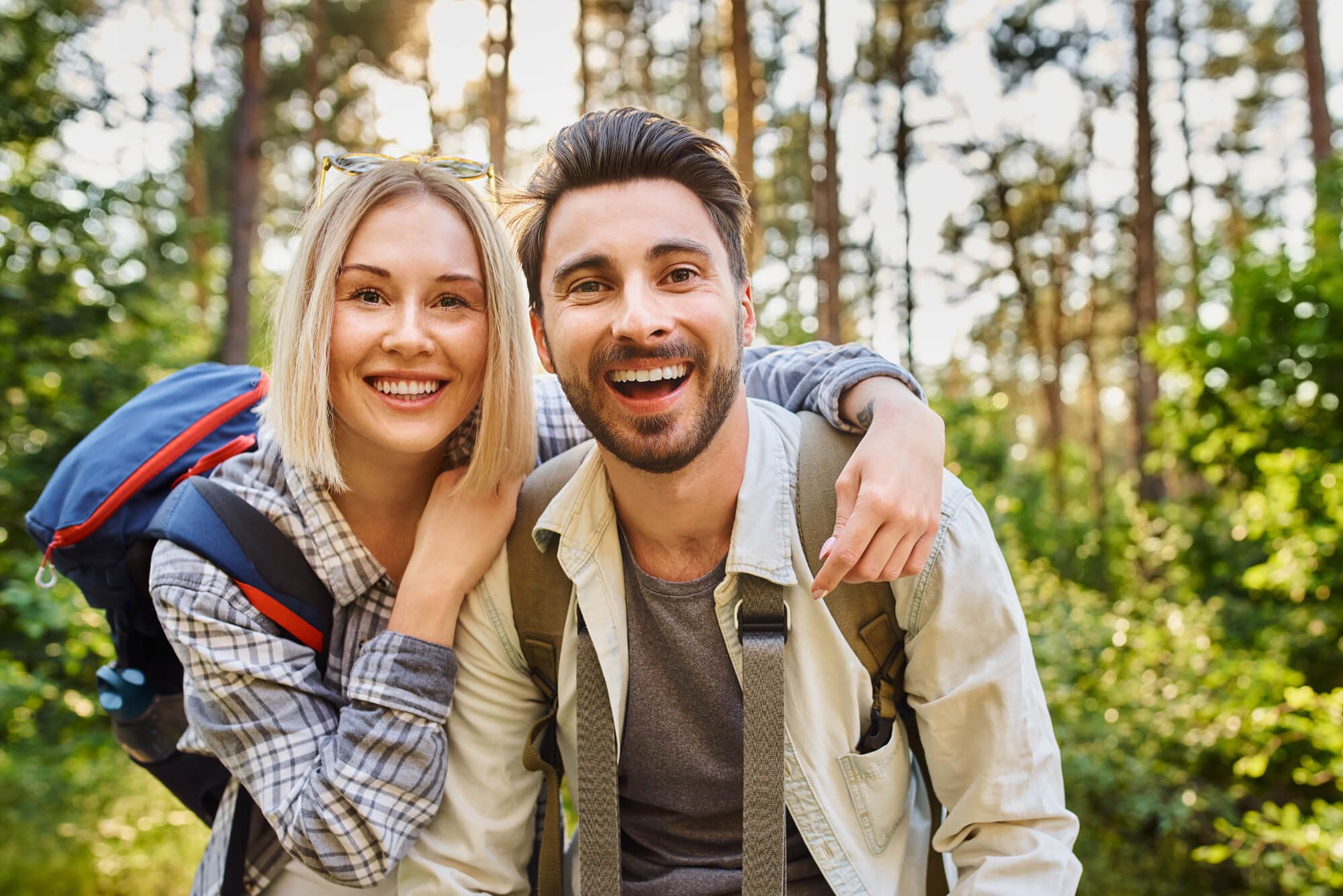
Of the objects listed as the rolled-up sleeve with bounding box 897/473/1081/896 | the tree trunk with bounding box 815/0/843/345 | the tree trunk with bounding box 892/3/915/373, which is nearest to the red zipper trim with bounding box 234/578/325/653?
the rolled-up sleeve with bounding box 897/473/1081/896

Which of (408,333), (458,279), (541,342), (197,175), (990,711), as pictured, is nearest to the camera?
(990,711)

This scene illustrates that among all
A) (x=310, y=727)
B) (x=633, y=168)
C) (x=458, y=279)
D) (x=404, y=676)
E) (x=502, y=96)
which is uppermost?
(x=502, y=96)

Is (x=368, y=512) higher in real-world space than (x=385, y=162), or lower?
lower

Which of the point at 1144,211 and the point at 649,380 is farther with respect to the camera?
the point at 1144,211

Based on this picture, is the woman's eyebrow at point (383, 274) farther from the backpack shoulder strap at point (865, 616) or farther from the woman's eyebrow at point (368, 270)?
the backpack shoulder strap at point (865, 616)

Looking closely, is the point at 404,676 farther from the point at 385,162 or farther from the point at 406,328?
the point at 385,162

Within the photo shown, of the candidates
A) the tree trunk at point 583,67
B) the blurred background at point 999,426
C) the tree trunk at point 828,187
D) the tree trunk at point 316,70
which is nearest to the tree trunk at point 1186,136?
the blurred background at point 999,426

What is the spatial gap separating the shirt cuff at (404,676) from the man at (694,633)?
0.39 feet

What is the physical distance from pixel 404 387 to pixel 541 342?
14.4 inches

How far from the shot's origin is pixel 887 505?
1698mm

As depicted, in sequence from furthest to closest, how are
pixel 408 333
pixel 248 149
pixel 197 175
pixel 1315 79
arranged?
pixel 197 175, pixel 1315 79, pixel 248 149, pixel 408 333

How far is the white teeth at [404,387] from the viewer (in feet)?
6.93

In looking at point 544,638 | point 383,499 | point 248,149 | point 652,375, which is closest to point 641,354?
point 652,375

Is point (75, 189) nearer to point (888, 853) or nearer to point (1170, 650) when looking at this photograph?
point (888, 853)
